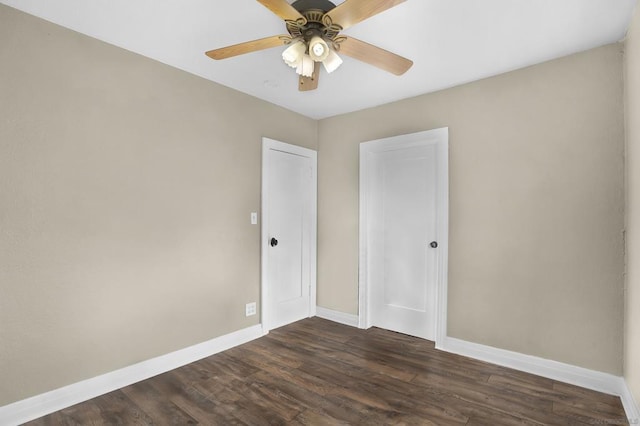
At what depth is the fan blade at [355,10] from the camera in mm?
1455

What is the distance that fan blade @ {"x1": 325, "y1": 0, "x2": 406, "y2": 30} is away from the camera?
57.3 inches

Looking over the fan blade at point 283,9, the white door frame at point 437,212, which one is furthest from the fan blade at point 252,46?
the white door frame at point 437,212

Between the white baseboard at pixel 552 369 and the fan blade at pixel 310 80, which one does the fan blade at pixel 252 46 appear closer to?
the fan blade at pixel 310 80

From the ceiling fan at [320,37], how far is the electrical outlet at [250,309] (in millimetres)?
2354

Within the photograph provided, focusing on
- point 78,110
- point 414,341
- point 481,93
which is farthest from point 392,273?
point 78,110

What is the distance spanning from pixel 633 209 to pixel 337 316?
289cm

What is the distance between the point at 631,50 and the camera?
2.08m

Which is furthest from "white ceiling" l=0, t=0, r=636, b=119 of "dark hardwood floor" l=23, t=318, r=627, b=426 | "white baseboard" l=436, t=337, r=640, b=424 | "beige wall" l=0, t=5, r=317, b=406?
"dark hardwood floor" l=23, t=318, r=627, b=426

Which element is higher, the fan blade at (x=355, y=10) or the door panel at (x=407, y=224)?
the fan blade at (x=355, y=10)

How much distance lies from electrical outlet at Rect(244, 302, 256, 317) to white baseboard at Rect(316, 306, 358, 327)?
3.33 feet

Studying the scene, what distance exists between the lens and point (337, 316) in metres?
3.87

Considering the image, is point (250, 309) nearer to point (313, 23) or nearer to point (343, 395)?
point (343, 395)

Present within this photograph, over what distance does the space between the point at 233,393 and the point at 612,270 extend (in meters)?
2.90

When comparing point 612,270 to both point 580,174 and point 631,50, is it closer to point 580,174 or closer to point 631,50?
point 580,174
